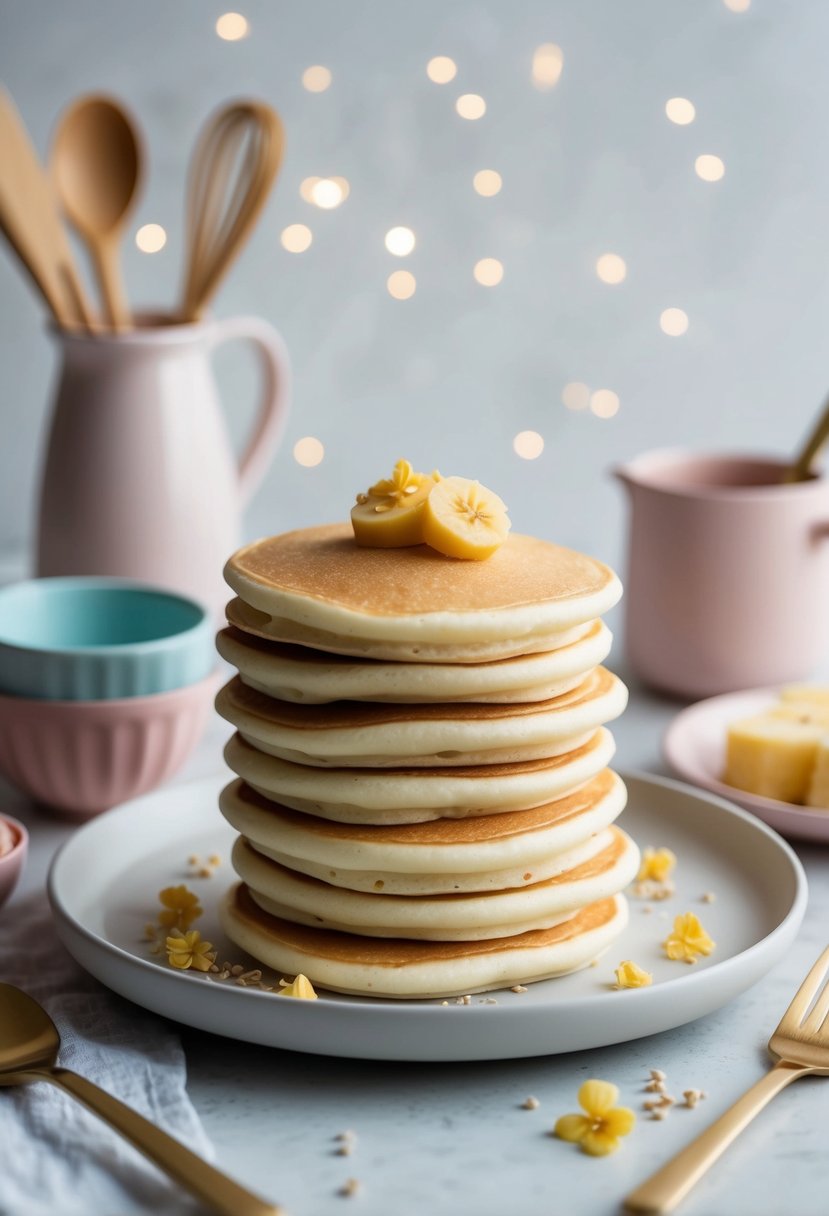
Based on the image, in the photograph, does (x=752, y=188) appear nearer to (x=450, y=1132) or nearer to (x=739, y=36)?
(x=739, y=36)

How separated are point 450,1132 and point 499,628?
0.96ft

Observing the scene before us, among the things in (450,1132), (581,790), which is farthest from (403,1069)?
(581,790)

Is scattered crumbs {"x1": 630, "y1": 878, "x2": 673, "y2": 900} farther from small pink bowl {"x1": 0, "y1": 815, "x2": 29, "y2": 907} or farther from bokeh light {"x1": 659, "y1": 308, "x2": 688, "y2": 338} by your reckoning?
bokeh light {"x1": 659, "y1": 308, "x2": 688, "y2": 338}

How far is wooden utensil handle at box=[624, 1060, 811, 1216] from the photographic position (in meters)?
0.72

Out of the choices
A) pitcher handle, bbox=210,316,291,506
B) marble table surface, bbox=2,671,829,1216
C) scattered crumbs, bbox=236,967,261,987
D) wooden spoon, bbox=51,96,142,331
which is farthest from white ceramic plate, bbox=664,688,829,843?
wooden spoon, bbox=51,96,142,331

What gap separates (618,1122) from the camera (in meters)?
0.80

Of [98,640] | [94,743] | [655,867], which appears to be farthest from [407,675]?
[98,640]

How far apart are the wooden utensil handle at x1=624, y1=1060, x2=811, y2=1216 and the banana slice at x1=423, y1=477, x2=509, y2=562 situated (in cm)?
38

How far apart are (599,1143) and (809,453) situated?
1.01m

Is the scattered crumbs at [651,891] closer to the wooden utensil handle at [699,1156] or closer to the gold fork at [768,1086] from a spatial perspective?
the gold fork at [768,1086]

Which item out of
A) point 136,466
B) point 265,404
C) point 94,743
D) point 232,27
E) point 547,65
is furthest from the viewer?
point 547,65

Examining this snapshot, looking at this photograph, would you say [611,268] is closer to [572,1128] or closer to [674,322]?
[674,322]

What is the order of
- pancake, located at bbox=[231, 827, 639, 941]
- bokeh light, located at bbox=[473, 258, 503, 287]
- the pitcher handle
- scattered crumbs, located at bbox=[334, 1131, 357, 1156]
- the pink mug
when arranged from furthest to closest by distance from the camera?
bokeh light, located at bbox=[473, 258, 503, 287], the pitcher handle, the pink mug, pancake, located at bbox=[231, 827, 639, 941], scattered crumbs, located at bbox=[334, 1131, 357, 1156]

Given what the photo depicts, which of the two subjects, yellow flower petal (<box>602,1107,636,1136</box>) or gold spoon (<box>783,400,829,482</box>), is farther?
gold spoon (<box>783,400,829,482</box>)
